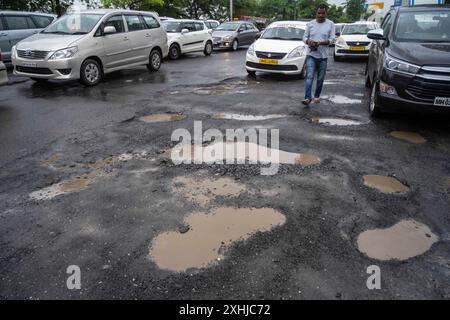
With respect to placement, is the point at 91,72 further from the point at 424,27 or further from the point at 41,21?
the point at 424,27

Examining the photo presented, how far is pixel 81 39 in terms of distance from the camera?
9.18 m

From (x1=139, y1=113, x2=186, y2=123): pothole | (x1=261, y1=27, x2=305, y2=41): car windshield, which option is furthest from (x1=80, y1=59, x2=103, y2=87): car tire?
(x1=261, y1=27, x2=305, y2=41): car windshield

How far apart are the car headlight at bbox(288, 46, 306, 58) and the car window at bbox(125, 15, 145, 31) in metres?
4.62

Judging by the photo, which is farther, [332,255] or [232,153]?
[232,153]

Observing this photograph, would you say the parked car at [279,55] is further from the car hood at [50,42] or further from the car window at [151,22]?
the car hood at [50,42]

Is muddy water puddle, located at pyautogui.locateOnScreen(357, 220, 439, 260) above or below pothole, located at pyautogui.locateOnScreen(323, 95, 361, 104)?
below

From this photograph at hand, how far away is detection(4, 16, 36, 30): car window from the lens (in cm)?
1167

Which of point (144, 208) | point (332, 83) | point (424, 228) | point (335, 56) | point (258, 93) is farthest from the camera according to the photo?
point (335, 56)

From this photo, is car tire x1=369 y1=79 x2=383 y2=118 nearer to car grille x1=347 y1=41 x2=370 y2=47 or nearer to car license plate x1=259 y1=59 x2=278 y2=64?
car license plate x1=259 y1=59 x2=278 y2=64

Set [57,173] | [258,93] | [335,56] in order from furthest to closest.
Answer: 1. [335,56]
2. [258,93]
3. [57,173]

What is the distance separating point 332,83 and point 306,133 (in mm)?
5133

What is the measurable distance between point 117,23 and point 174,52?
5518mm
